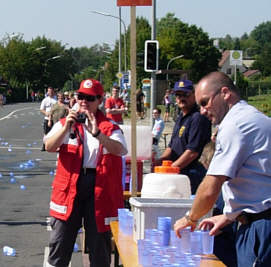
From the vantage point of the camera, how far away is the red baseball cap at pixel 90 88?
5.43 metres

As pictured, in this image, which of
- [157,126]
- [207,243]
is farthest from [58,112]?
[207,243]

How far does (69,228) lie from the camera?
5.49 metres

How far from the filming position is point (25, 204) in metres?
11.0

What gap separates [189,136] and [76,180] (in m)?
1.73

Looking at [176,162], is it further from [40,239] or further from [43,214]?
[43,214]

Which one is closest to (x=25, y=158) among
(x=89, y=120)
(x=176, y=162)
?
(x=176, y=162)

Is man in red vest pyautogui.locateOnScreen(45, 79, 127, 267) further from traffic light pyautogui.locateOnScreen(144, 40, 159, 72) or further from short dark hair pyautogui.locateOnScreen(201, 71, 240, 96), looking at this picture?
traffic light pyautogui.locateOnScreen(144, 40, 159, 72)

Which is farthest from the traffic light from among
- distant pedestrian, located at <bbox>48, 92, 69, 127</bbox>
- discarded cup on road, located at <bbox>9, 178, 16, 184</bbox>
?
discarded cup on road, located at <bbox>9, 178, 16, 184</bbox>

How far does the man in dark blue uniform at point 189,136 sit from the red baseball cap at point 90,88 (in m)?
1.43

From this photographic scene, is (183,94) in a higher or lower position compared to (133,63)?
lower

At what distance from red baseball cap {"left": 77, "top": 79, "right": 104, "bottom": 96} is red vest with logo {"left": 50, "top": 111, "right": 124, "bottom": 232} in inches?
9.9

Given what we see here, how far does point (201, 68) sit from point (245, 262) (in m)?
113

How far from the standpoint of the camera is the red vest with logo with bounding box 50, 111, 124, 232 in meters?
5.39

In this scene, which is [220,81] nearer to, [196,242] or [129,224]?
[196,242]
